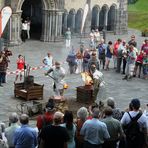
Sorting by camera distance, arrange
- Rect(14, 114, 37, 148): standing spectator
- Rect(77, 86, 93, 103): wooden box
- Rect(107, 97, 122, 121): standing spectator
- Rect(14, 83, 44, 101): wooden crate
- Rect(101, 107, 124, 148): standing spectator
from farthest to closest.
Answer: Rect(14, 83, 44, 101): wooden crate → Rect(77, 86, 93, 103): wooden box → Rect(107, 97, 122, 121): standing spectator → Rect(101, 107, 124, 148): standing spectator → Rect(14, 114, 37, 148): standing spectator

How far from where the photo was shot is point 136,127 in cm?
1279

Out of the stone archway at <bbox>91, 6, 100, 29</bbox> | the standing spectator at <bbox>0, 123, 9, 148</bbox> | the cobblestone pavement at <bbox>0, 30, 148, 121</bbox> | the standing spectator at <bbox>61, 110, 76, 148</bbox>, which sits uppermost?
the stone archway at <bbox>91, 6, 100, 29</bbox>

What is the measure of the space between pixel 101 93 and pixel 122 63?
9631 mm

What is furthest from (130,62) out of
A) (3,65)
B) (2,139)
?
(2,139)

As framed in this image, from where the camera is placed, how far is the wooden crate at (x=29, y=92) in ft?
72.7

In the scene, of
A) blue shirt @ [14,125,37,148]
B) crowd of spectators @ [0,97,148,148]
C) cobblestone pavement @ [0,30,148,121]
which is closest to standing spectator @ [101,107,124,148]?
crowd of spectators @ [0,97,148,148]

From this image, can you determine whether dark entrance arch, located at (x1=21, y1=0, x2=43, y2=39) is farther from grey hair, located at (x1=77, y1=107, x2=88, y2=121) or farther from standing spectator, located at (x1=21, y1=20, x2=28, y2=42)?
grey hair, located at (x1=77, y1=107, x2=88, y2=121)

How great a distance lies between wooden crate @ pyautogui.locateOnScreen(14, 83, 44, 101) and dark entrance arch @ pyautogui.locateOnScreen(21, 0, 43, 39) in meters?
21.8

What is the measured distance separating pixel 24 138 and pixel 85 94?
10.0 meters

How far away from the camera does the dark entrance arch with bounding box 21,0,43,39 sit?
4462 centimetres

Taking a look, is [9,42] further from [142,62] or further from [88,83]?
[88,83]

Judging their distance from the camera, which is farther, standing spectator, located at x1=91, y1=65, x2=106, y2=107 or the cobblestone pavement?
the cobblestone pavement

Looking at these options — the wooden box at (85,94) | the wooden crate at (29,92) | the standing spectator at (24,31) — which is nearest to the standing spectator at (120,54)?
the wooden box at (85,94)

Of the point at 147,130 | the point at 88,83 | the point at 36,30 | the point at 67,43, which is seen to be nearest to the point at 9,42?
the point at 67,43
